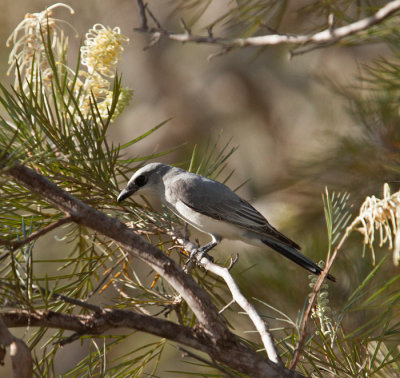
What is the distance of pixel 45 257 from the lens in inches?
173

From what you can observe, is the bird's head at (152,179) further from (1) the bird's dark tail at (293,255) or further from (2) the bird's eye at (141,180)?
(1) the bird's dark tail at (293,255)

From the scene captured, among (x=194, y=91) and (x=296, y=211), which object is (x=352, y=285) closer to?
(x=296, y=211)

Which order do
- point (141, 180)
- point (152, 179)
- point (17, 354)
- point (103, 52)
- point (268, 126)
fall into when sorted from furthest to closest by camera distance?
point (268, 126), point (152, 179), point (141, 180), point (103, 52), point (17, 354)

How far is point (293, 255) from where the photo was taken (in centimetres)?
189

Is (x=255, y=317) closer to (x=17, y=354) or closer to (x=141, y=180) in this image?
(x=17, y=354)

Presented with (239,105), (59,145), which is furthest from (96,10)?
(59,145)

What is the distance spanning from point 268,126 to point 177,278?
484 centimetres

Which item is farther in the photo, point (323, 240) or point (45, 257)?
point (45, 257)

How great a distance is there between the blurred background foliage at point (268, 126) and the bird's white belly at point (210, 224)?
0.32ft

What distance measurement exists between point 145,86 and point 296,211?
4101mm

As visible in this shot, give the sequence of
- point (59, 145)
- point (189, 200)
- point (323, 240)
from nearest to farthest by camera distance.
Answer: point (59, 145), point (323, 240), point (189, 200)

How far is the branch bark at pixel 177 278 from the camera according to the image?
87 centimetres

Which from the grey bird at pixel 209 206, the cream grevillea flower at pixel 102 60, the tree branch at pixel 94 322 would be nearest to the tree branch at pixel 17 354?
the tree branch at pixel 94 322

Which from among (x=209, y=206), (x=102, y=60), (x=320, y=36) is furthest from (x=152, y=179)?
(x=320, y=36)
